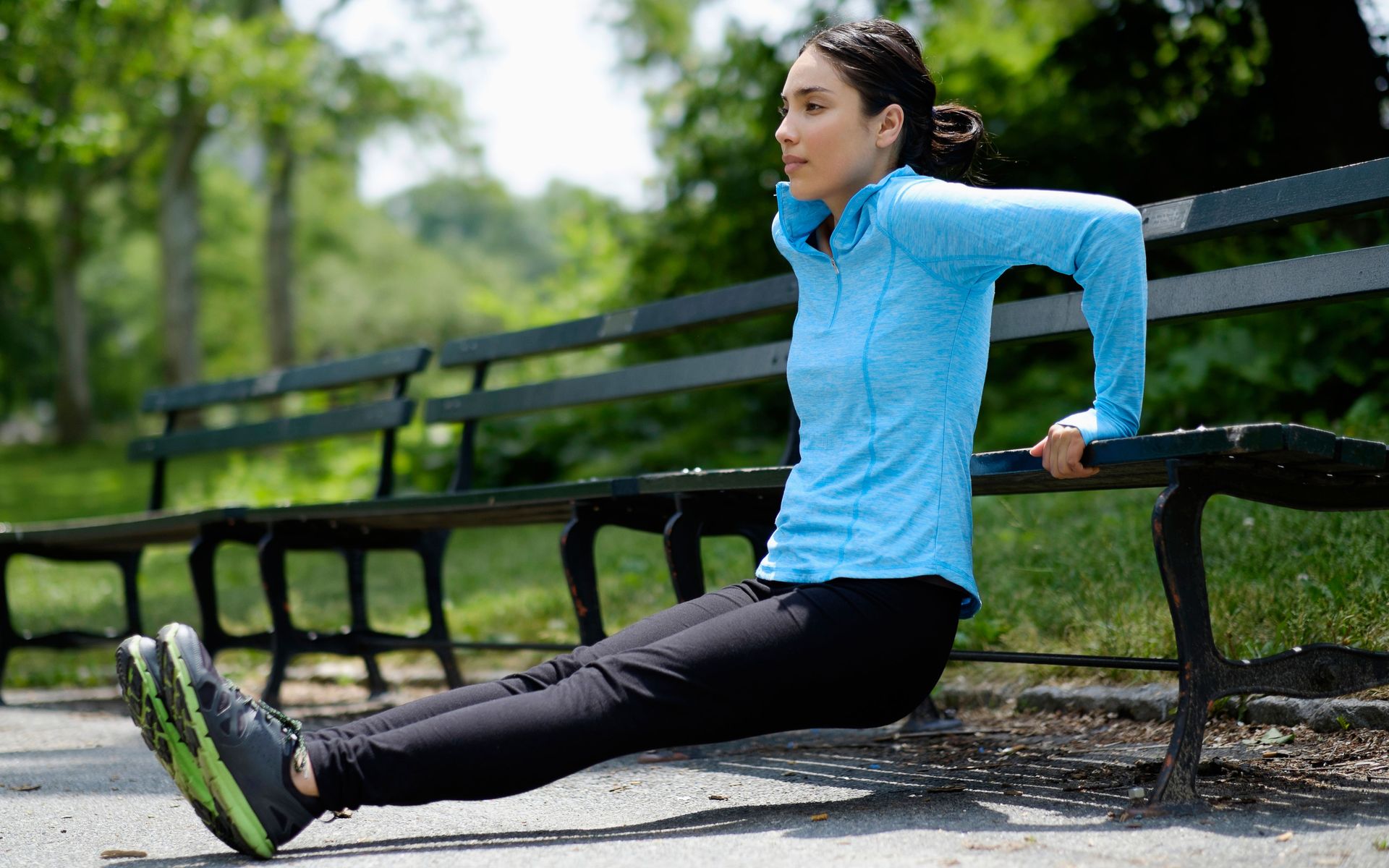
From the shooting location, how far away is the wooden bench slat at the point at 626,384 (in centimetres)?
393

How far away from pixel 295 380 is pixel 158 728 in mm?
3601

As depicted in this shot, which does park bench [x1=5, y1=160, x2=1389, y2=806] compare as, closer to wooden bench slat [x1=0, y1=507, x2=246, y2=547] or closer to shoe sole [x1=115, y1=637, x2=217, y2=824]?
wooden bench slat [x1=0, y1=507, x2=246, y2=547]

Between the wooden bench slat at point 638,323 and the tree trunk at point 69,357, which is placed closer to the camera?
the wooden bench slat at point 638,323

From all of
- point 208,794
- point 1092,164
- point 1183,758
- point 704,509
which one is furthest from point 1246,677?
point 1092,164

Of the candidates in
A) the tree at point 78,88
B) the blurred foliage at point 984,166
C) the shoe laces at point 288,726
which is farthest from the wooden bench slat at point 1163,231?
the tree at point 78,88

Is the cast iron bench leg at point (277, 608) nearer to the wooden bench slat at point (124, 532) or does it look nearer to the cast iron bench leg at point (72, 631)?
the wooden bench slat at point (124, 532)

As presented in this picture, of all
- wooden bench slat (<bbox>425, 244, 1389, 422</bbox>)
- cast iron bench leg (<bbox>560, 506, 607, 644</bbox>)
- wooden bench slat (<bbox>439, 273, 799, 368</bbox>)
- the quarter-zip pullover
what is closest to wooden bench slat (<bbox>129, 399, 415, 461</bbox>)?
wooden bench slat (<bbox>439, 273, 799, 368</bbox>)

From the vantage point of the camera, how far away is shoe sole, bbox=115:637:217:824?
2.28 metres

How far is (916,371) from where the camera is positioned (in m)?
2.51

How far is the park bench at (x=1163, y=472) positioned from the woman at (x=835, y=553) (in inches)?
8.3

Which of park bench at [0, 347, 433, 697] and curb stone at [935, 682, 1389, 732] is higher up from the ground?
park bench at [0, 347, 433, 697]

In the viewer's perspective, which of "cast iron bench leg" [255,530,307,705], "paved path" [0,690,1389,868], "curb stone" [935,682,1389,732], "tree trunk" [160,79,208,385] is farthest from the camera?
"tree trunk" [160,79,208,385]

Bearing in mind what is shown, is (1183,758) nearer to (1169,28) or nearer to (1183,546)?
(1183,546)

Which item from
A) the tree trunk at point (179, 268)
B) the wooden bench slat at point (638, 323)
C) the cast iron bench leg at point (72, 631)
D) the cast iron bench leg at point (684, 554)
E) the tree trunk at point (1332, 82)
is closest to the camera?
the cast iron bench leg at point (684, 554)
